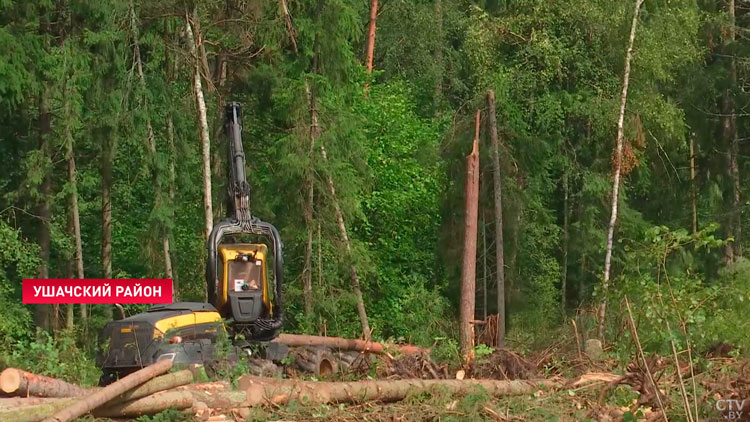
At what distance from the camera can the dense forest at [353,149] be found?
28234 mm

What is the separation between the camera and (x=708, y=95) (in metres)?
32.9

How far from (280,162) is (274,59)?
3.04 m

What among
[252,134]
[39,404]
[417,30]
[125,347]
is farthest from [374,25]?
[39,404]

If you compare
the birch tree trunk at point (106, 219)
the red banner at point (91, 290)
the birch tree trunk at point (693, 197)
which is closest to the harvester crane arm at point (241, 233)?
the red banner at point (91, 290)

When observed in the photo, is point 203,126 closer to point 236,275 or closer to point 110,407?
point 236,275

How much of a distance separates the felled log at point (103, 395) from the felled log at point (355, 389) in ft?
4.95

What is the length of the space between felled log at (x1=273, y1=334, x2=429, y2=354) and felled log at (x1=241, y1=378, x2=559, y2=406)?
4.41m

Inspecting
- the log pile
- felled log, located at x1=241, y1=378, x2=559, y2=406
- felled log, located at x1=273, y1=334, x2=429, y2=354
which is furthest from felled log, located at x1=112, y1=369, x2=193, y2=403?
felled log, located at x1=273, y1=334, x2=429, y2=354

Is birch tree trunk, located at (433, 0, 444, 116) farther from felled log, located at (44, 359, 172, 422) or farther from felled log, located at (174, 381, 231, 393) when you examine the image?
felled log, located at (44, 359, 172, 422)

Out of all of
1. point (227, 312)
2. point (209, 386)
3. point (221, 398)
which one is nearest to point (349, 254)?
point (227, 312)

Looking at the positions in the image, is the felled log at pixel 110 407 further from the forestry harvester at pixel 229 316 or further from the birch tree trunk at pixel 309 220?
the birch tree trunk at pixel 309 220

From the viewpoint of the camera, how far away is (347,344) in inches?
852

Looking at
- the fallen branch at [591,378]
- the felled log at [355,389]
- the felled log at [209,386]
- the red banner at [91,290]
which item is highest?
the felled log at [209,386]

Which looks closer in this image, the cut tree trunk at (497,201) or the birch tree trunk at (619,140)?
the cut tree trunk at (497,201)
